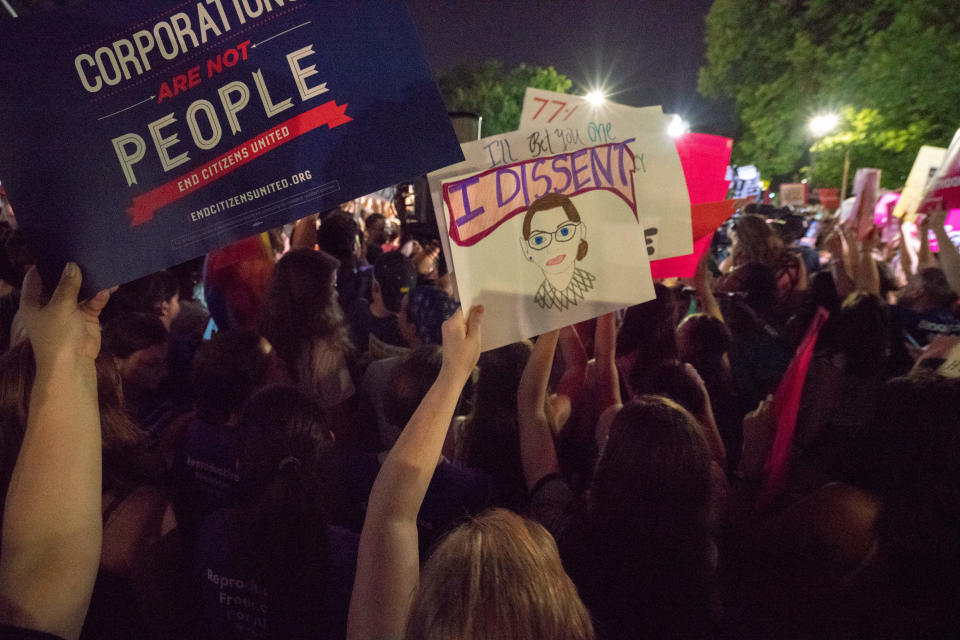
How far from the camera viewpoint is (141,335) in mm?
2729

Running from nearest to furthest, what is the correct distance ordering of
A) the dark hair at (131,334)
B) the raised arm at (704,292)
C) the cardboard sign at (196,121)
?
the cardboard sign at (196,121), the dark hair at (131,334), the raised arm at (704,292)

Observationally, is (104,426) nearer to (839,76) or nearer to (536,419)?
(536,419)

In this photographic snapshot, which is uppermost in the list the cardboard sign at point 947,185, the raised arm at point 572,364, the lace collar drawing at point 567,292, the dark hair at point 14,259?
the dark hair at point 14,259

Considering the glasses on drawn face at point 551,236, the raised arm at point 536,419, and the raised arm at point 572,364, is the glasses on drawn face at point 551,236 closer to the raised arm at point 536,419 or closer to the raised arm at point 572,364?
the raised arm at point 536,419

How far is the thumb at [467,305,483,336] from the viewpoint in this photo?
1.55 m

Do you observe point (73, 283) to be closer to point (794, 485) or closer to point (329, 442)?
point (329, 442)

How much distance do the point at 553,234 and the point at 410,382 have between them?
3.11 ft

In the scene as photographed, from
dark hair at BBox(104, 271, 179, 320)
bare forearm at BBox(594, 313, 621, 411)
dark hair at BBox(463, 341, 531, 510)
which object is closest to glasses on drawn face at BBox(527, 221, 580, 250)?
dark hair at BBox(463, 341, 531, 510)

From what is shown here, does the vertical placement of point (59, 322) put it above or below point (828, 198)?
above

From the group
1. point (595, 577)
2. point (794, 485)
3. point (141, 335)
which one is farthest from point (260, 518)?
point (794, 485)

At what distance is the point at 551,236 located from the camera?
1.70 metres

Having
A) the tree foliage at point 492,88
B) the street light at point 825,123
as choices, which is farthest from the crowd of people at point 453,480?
the tree foliage at point 492,88

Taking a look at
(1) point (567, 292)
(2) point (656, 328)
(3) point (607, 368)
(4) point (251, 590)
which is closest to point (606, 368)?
(3) point (607, 368)

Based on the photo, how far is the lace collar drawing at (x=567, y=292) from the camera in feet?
5.58
